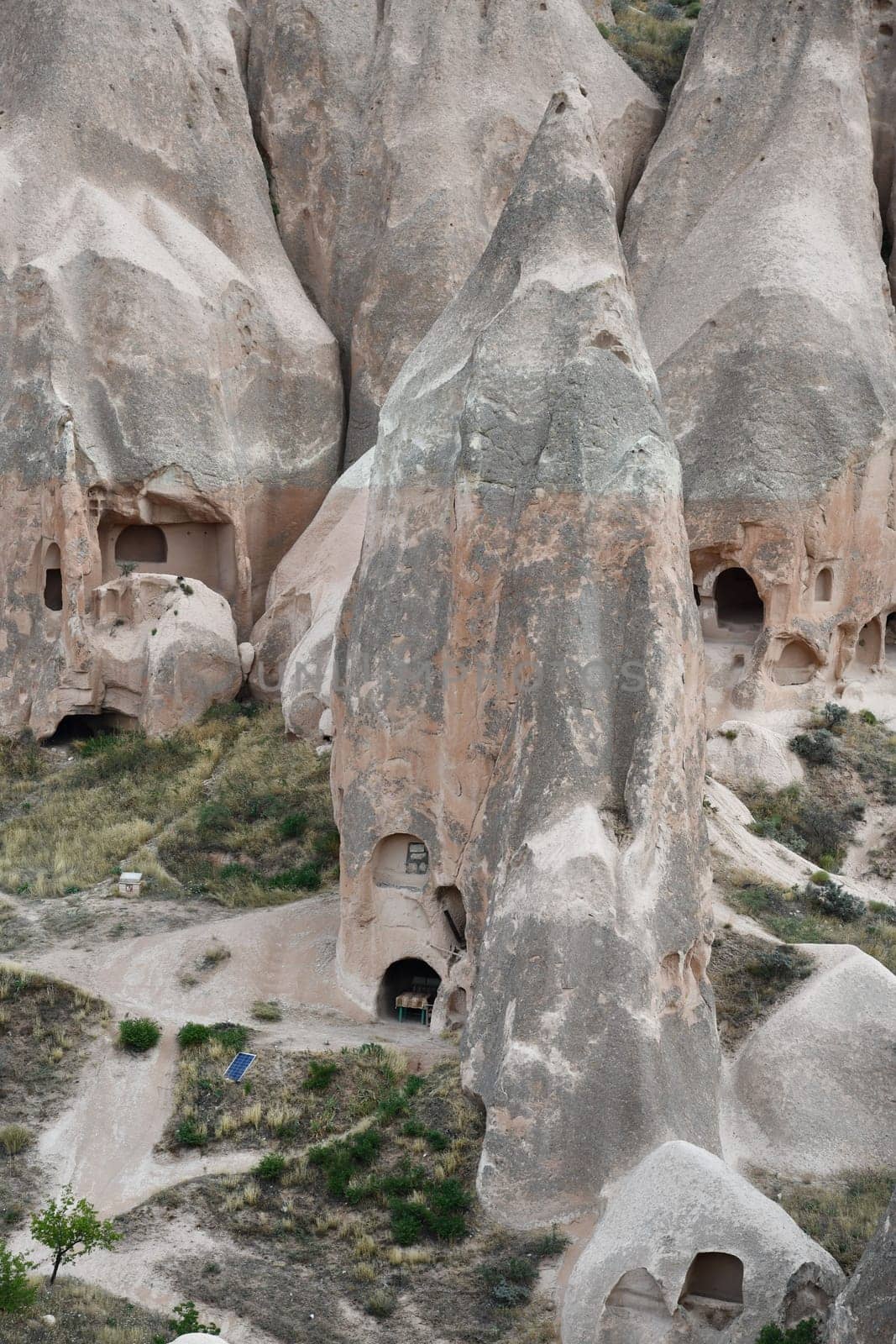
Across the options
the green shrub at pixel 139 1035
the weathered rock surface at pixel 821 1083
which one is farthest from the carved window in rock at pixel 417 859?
the weathered rock surface at pixel 821 1083

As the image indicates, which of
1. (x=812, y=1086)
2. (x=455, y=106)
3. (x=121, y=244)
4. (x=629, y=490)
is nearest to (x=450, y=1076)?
(x=812, y=1086)

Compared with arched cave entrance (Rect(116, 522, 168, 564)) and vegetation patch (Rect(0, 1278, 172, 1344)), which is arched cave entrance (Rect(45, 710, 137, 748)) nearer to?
arched cave entrance (Rect(116, 522, 168, 564))

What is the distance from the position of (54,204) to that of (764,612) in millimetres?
15936

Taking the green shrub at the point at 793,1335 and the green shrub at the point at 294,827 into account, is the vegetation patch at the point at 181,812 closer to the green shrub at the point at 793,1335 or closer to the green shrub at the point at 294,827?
the green shrub at the point at 294,827

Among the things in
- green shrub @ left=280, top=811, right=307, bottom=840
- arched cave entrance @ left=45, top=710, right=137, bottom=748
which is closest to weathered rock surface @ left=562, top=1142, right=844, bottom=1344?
green shrub @ left=280, top=811, right=307, bottom=840

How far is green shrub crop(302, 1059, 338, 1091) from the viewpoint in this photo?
1506 centimetres

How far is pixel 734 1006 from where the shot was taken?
55.0 ft

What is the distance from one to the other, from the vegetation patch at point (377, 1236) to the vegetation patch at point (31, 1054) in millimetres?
1569

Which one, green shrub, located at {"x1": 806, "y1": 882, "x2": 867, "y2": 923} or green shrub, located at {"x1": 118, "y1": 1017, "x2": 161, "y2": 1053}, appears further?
green shrub, located at {"x1": 806, "y1": 882, "x2": 867, "y2": 923}

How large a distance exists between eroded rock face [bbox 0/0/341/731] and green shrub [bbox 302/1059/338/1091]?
504 inches

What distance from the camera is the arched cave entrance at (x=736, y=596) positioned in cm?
3000

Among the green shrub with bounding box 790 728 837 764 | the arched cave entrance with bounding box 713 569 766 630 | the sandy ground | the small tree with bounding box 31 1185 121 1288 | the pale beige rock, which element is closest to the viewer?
the small tree with bounding box 31 1185 121 1288

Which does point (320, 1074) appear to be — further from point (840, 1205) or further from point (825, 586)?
point (825, 586)

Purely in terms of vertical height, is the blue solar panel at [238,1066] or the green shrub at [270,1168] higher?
the blue solar panel at [238,1066]
